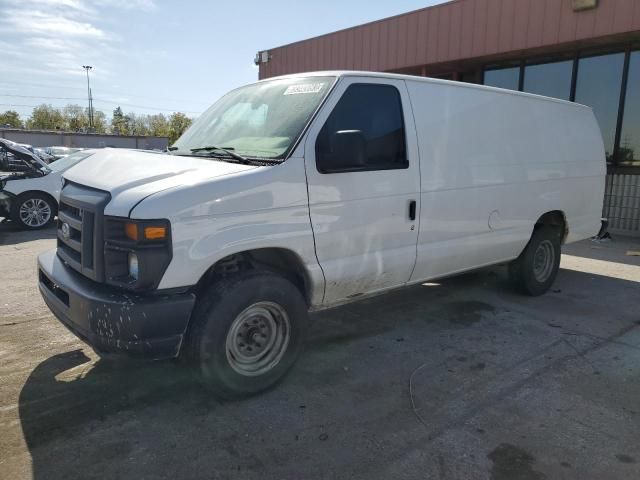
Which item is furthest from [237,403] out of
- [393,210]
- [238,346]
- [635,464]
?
[635,464]

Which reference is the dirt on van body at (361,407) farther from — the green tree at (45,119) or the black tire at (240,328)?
the green tree at (45,119)

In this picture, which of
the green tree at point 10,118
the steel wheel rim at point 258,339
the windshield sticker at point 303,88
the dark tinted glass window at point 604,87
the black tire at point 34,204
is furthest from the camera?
the green tree at point 10,118

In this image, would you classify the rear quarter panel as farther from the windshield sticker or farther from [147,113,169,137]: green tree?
[147,113,169,137]: green tree

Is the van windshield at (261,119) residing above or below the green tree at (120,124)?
below

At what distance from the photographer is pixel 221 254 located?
306cm

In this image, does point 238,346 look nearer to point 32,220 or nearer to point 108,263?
point 108,263

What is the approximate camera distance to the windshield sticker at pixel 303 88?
12.2ft

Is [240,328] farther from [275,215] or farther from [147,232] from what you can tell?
[147,232]

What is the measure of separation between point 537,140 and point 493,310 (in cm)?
191

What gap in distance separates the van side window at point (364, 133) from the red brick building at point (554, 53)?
7.45 meters

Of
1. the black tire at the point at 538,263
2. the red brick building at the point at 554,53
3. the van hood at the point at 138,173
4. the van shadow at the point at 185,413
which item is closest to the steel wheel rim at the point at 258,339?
the van shadow at the point at 185,413

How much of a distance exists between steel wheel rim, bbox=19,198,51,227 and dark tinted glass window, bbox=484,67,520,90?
10.4 meters

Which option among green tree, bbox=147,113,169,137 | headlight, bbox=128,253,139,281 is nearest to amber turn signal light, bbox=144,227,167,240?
headlight, bbox=128,253,139,281

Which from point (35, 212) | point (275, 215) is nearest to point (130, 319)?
point (275, 215)
